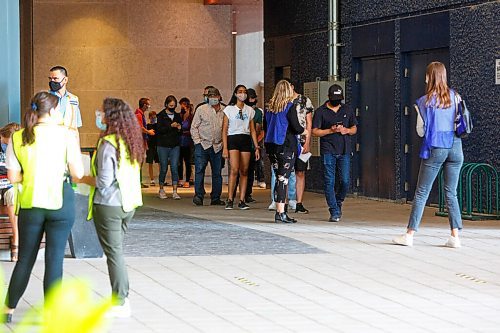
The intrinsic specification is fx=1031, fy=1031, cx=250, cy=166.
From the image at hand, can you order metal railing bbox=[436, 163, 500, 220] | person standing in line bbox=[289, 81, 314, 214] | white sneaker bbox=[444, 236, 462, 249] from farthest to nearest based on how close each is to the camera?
person standing in line bbox=[289, 81, 314, 214], metal railing bbox=[436, 163, 500, 220], white sneaker bbox=[444, 236, 462, 249]

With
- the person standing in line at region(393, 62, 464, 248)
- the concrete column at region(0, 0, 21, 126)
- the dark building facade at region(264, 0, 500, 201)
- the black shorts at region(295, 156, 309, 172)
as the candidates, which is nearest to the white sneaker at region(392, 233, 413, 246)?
the person standing in line at region(393, 62, 464, 248)

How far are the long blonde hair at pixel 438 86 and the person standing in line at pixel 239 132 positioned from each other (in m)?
5.05

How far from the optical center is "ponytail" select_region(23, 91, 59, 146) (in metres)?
6.46

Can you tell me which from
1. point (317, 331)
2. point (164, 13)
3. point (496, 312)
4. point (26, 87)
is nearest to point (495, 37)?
point (496, 312)

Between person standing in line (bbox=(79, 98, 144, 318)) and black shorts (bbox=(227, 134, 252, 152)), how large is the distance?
8.78m

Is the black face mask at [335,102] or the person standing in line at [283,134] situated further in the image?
the black face mask at [335,102]

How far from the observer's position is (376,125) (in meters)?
17.5

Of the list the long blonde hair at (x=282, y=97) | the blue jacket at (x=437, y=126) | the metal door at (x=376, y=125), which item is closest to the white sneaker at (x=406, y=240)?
the blue jacket at (x=437, y=126)

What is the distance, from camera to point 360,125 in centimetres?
1800

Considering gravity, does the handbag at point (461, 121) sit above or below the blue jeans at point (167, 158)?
above

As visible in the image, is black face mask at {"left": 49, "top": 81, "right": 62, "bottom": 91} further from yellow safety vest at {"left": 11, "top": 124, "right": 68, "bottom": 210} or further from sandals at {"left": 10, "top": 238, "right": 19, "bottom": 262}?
yellow safety vest at {"left": 11, "top": 124, "right": 68, "bottom": 210}

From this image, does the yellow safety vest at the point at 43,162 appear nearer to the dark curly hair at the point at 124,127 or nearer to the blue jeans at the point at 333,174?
the dark curly hair at the point at 124,127

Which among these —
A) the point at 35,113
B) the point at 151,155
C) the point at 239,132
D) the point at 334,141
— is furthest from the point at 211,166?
the point at 35,113

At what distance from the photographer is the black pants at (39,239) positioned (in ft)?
20.9
